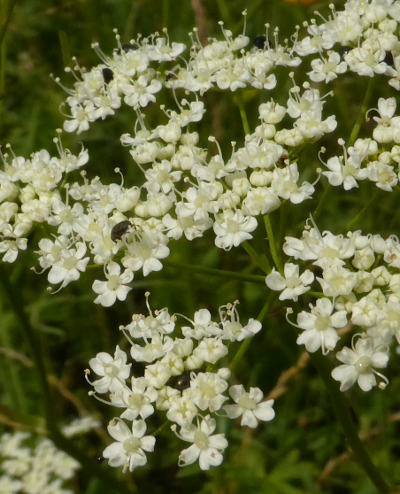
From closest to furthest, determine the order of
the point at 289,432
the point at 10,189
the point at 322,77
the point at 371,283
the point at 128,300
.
Result: the point at 371,283 < the point at 10,189 < the point at 322,77 < the point at 289,432 < the point at 128,300

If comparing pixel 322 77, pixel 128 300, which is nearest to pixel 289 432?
pixel 128 300

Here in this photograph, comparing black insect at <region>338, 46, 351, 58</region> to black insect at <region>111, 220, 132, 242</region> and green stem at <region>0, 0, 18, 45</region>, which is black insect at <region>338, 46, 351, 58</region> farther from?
green stem at <region>0, 0, 18, 45</region>

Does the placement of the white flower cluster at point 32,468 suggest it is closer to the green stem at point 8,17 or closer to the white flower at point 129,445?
the white flower at point 129,445

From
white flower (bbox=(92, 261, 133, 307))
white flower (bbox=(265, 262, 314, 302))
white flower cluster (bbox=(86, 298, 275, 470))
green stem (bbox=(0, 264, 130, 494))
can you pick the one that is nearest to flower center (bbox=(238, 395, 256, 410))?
white flower cluster (bbox=(86, 298, 275, 470))

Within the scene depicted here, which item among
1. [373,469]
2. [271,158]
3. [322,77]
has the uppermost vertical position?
[322,77]

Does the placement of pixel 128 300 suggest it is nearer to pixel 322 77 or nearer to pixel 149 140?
pixel 149 140
